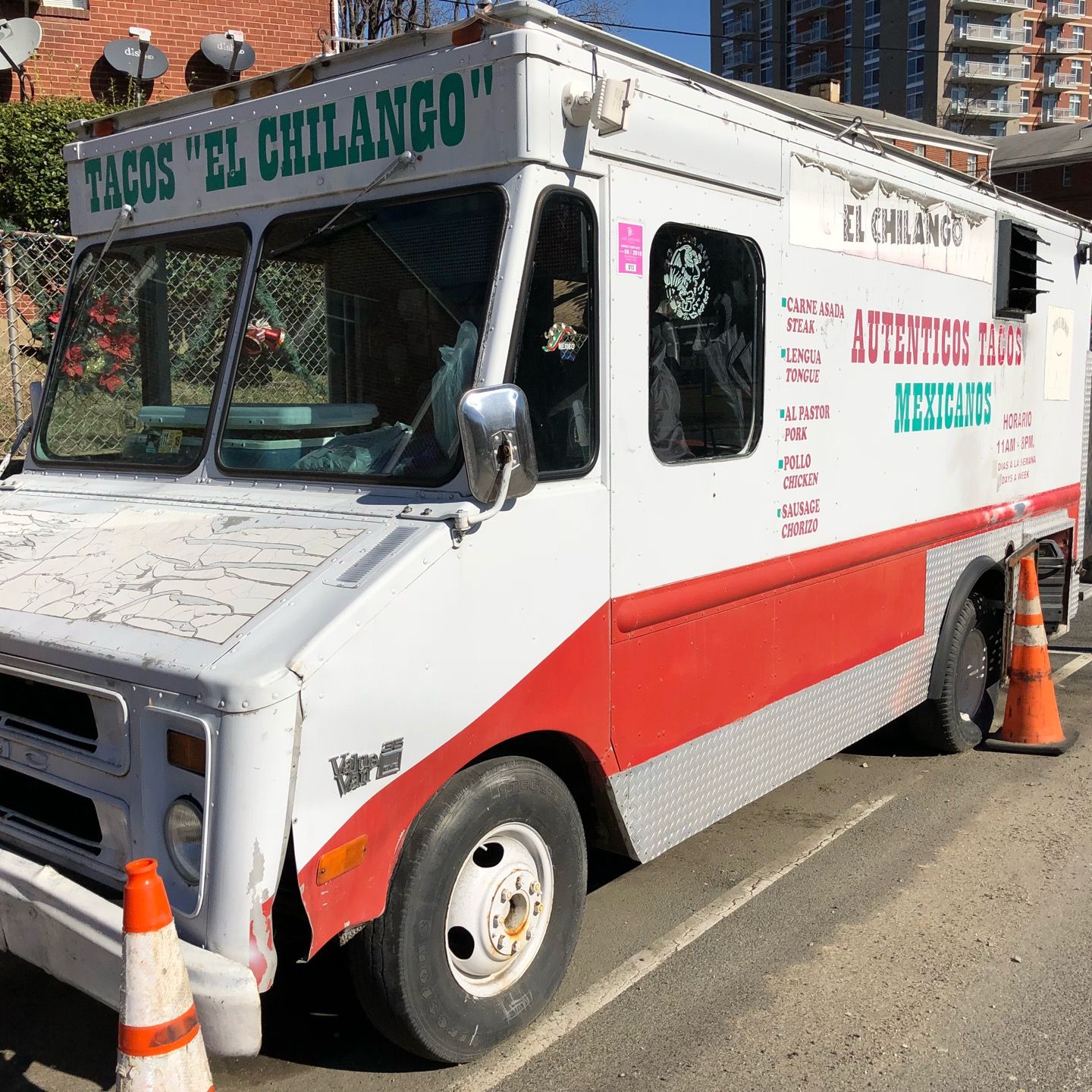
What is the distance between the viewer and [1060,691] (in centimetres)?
710

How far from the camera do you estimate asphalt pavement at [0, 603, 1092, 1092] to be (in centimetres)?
317

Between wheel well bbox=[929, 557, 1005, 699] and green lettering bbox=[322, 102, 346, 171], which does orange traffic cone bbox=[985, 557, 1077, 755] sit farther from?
green lettering bbox=[322, 102, 346, 171]

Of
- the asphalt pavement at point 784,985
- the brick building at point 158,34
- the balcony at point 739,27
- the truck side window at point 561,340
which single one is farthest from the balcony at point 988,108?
the truck side window at point 561,340

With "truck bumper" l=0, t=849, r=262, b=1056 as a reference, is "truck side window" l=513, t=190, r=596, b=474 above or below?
above

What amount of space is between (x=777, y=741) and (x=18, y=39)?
13.0m

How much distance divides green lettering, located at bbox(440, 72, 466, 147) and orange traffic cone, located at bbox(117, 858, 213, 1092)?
6.79 feet

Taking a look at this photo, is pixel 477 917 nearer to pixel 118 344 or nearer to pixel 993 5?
pixel 118 344

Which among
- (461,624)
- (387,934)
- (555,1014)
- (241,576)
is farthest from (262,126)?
(555,1014)

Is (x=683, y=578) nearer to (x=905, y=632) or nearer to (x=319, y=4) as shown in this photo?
(x=905, y=632)

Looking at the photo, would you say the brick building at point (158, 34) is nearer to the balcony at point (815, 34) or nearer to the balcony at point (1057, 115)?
the balcony at point (815, 34)

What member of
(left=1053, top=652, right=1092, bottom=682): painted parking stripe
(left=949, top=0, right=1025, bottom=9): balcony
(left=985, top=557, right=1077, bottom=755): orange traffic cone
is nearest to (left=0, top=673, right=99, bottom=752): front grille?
(left=985, top=557, right=1077, bottom=755): orange traffic cone

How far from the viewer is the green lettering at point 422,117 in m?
3.18

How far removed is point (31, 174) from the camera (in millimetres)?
12016

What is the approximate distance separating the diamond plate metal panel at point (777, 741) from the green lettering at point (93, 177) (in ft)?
9.24
